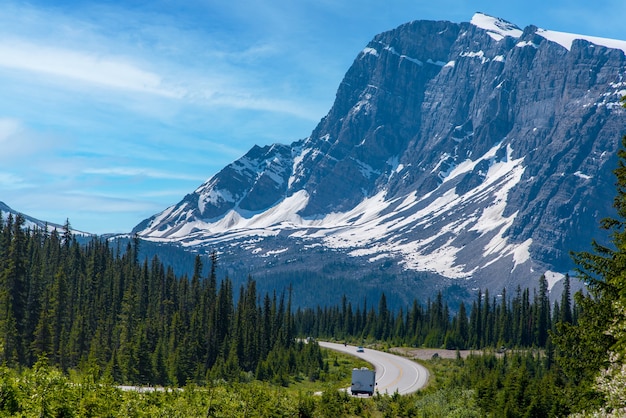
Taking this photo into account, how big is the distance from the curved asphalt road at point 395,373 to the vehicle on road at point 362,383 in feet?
6.46

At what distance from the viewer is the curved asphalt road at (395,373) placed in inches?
3460

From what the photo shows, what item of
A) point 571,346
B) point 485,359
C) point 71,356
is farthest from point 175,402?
point 485,359

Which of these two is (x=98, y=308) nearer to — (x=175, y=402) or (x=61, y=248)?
(x=61, y=248)

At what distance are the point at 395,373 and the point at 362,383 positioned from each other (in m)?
28.6

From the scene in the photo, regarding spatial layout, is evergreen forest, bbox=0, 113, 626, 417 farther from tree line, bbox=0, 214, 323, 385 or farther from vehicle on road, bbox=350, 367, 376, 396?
vehicle on road, bbox=350, 367, 376, 396

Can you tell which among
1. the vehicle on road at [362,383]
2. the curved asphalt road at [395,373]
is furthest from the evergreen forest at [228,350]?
the vehicle on road at [362,383]

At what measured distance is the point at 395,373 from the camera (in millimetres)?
103625

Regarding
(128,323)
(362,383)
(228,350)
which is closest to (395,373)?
(362,383)

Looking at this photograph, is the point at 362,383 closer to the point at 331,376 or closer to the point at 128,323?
the point at 331,376

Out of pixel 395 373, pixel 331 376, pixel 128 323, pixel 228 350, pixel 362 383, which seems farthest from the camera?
pixel 128 323

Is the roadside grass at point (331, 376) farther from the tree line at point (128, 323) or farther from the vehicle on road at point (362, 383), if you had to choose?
the vehicle on road at point (362, 383)

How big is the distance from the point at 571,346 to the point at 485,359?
3327 inches

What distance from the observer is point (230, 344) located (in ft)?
388

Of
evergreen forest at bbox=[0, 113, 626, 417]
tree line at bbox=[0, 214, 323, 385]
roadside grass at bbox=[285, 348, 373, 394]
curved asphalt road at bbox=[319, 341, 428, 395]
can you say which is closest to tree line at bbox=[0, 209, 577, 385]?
tree line at bbox=[0, 214, 323, 385]
